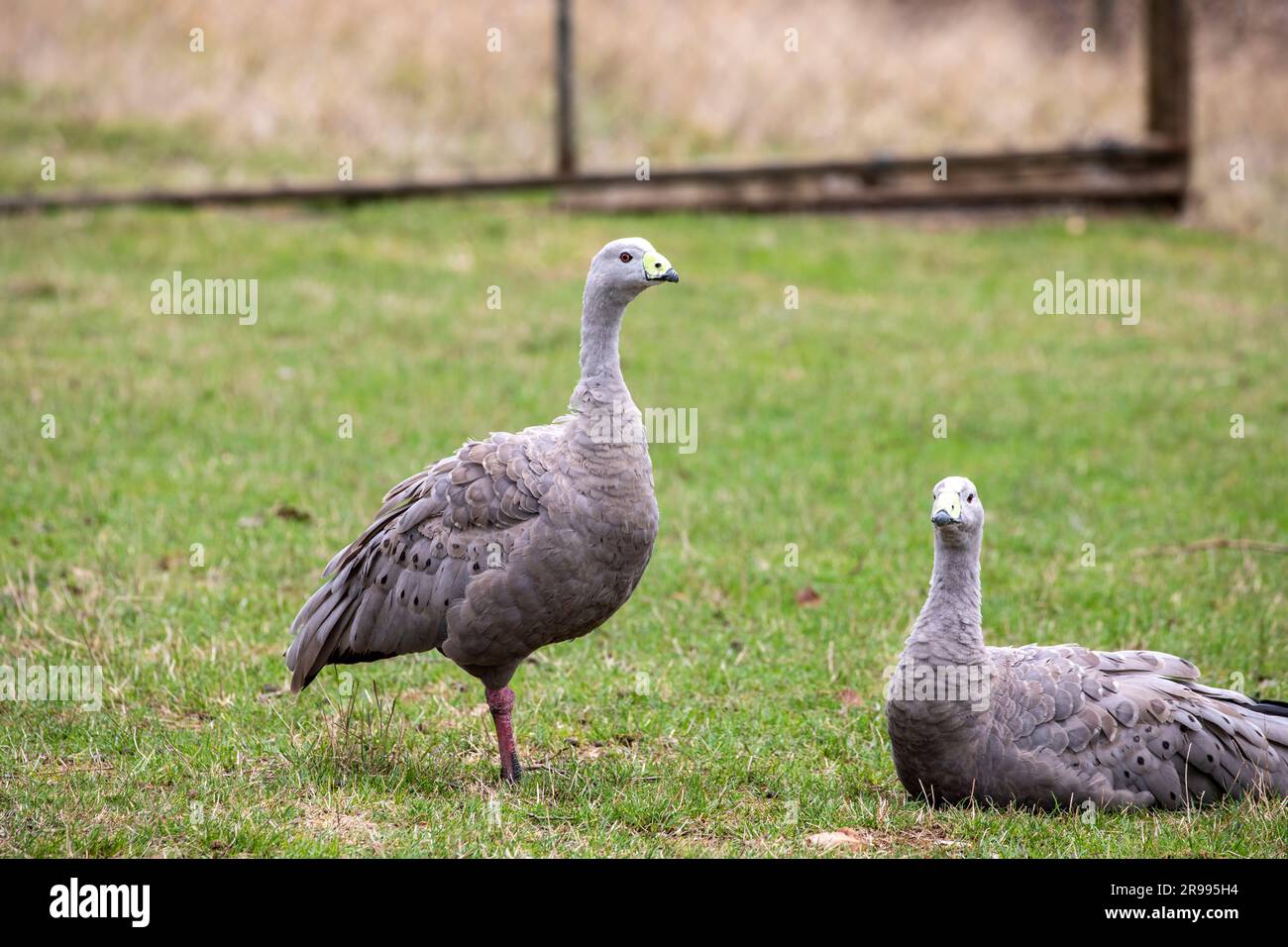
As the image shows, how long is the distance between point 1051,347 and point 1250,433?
2.37m

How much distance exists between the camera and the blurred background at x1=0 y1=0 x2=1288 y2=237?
54.5ft

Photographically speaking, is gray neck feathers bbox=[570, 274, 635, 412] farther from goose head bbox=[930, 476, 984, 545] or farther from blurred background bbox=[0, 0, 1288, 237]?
blurred background bbox=[0, 0, 1288, 237]

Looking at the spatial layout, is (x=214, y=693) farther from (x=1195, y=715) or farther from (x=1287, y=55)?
(x=1287, y=55)

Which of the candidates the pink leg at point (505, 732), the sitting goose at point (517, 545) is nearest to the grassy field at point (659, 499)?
the pink leg at point (505, 732)

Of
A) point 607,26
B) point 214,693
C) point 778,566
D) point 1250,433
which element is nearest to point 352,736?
point 214,693

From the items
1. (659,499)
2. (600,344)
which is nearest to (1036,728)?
(600,344)

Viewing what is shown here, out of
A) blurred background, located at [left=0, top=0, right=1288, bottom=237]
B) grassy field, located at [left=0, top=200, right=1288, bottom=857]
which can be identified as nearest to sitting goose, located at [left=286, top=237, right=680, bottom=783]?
grassy field, located at [left=0, top=200, right=1288, bottom=857]

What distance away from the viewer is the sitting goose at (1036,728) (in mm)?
5305

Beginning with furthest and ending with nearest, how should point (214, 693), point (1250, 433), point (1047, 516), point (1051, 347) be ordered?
point (1051, 347), point (1250, 433), point (1047, 516), point (214, 693)

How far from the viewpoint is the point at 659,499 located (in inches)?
363

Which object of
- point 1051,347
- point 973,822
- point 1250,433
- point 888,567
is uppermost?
point 1051,347

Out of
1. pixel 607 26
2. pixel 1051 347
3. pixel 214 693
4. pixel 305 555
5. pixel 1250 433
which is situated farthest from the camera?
pixel 607 26

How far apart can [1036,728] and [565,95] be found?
1182 cm

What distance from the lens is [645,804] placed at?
5.24m
